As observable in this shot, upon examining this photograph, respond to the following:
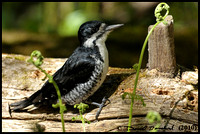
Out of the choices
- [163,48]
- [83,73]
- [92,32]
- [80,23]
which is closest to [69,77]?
[83,73]

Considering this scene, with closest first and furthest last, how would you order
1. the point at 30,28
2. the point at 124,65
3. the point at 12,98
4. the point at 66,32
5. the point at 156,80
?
the point at 156,80
the point at 12,98
the point at 124,65
the point at 66,32
the point at 30,28

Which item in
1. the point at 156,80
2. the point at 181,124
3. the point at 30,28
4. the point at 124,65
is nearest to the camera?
the point at 181,124

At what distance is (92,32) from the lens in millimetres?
3713

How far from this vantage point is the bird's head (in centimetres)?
371

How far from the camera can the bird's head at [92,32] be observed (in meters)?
3.71

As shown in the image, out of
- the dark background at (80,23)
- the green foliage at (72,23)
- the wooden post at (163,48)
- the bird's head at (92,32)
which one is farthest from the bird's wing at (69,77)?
the green foliage at (72,23)

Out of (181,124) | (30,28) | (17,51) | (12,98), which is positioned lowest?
(181,124)

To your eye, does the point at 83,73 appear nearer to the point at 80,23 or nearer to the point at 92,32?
the point at 92,32

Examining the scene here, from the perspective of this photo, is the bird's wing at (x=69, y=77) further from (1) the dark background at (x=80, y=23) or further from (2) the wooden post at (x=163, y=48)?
(1) the dark background at (x=80, y=23)

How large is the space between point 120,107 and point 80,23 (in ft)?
14.3

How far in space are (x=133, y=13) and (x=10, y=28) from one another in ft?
10.9

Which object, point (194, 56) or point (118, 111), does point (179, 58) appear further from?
point (118, 111)

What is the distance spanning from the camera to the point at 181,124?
10.7ft

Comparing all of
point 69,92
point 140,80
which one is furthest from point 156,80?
point 69,92
